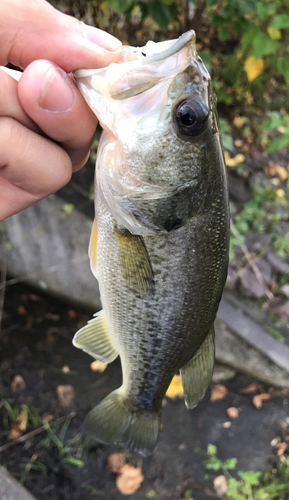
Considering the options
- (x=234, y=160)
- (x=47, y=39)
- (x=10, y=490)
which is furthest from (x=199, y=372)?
(x=234, y=160)

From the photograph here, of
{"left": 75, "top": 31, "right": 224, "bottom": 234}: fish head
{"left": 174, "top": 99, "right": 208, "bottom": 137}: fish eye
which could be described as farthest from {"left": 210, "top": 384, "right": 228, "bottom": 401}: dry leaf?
{"left": 174, "top": 99, "right": 208, "bottom": 137}: fish eye

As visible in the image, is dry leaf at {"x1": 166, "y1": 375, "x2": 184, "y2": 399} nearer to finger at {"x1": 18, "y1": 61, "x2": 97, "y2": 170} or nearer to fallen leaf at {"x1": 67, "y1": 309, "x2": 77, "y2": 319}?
fallen leaf at {"x1": 67, "y1": 309, "x2": 77, "y2": 319}

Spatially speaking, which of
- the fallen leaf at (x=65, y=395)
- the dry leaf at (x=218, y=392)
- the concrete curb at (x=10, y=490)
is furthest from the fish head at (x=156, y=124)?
the dry leaf at (x=218, y=392)

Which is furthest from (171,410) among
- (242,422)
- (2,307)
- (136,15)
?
(136,15)

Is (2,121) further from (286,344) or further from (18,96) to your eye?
(286,344)

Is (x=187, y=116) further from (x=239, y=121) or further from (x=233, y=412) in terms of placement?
(x=239, y=121)
